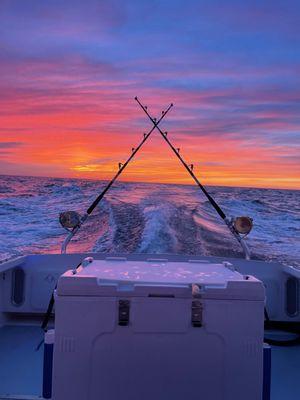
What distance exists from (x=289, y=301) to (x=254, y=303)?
2.47 meters

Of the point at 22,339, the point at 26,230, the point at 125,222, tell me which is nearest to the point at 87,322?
the point at 22,339

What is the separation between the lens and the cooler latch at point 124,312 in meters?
1.67

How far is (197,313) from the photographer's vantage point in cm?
169

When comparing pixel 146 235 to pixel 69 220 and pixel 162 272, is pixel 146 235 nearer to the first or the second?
pixel 69 220

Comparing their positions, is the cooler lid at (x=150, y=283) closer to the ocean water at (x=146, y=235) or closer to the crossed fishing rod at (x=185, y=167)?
the crossed fishing rod at (x=185, y=167)

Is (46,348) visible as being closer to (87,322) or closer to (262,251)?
(87,322)

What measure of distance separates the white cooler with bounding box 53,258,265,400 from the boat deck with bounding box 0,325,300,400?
123cm

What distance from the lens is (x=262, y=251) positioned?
12086mm

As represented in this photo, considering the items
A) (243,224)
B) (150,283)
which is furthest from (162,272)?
(243,224)

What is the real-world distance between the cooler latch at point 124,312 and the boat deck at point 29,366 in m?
1.35

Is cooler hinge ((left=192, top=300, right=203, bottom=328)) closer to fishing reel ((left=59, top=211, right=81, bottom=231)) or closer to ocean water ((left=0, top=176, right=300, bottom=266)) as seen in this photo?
fishing reel ((left=59, top=211, right=81, bottom=231))

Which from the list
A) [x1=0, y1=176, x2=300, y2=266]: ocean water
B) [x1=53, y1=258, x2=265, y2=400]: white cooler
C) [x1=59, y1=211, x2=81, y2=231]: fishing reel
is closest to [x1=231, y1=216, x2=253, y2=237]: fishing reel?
[x1=59, y1=211, x2=81, y2=231]: fishing reel

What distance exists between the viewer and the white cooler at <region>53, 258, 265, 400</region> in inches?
65.9

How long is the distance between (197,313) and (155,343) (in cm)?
18
